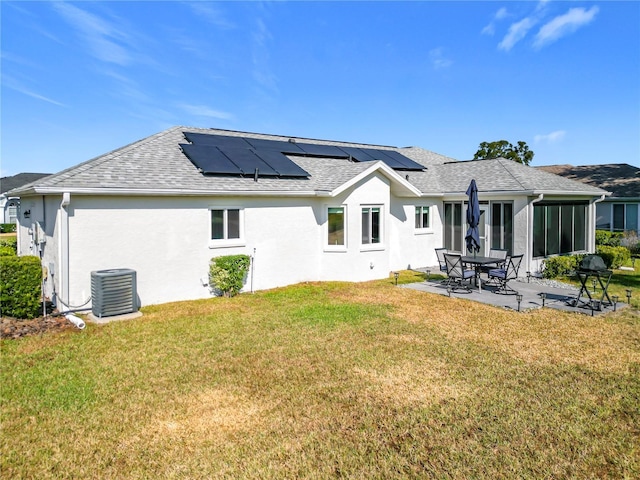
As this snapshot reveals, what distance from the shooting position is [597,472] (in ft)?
14.9

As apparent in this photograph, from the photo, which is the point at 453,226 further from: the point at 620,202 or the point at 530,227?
the point at 620,202

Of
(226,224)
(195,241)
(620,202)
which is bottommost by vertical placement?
(195,241)

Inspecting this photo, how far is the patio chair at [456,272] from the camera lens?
14789 millimetres

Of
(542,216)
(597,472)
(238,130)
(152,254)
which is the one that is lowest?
(597,472)

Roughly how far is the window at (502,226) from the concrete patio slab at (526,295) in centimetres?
199

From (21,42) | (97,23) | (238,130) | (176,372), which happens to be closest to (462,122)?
(238,130)

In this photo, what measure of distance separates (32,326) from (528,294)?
49.4 feet

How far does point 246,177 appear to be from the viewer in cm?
1527

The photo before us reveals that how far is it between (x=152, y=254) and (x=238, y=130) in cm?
1026

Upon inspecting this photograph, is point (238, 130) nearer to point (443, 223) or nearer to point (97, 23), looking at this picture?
point (97, 23)

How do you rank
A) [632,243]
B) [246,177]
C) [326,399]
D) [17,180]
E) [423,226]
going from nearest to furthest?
1. [326,399]
2. [246,177]
3. [423,226]
4. [632,243]
5. [17,180]

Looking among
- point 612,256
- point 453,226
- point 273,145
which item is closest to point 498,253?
point 453,226

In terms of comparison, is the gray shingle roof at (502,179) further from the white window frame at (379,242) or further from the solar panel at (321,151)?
the solar panel at (321,151)

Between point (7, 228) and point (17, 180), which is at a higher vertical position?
point (17, 180)
